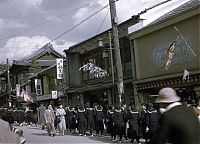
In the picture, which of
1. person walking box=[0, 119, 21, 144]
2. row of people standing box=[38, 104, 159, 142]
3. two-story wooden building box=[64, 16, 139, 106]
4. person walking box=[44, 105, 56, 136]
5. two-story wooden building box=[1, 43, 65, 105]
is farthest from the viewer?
two-story wooden building box=[1, 43, 65, 105]

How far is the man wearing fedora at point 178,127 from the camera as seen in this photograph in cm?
482

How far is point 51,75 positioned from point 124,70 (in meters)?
18.9

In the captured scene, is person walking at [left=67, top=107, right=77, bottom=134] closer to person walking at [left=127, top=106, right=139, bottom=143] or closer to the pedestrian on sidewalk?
the pedestrian on sidewalk

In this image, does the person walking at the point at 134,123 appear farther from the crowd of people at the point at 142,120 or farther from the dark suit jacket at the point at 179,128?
the dark suit jacket at the point at 179,128

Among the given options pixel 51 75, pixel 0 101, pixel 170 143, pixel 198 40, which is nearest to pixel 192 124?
pixel 170 143

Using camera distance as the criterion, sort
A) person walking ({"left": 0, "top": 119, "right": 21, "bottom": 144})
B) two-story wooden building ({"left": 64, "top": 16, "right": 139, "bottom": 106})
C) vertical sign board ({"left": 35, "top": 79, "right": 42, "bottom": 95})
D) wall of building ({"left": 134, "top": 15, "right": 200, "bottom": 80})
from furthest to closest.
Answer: vertical sign board ({"left": 35, "top": 79, "right": 42, "bottom": 95})
two-story wooden building ({"left": 64, "top": 16, "right": 139, "bottom": 106})
wall of building ({"left": 134, "top": 15, "right": 200, "bottom": 80})
person walking ({"left": 0, "top": 119, "right": 21, "bottom": 144})

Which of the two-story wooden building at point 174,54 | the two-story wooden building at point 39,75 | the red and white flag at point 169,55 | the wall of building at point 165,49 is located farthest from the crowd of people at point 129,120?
the two-story wooden building at point 39,75

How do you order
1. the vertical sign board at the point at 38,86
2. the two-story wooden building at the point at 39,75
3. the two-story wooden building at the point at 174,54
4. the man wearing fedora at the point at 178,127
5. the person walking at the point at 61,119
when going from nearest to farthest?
the man wearing fedora at the point at 178,127 → the two-story wooden building at the point at 174,54 → the person walking at the point at 61,119 → the two-story wooden building at the point at 39,75 → the vertical sign board at the point at 38,86

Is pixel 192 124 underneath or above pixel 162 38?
underneath

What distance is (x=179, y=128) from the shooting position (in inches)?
190

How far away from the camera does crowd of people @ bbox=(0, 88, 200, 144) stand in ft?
15.9

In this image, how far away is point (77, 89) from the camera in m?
33.0

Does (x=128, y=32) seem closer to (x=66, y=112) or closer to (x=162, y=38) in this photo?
(x=162, y=38)

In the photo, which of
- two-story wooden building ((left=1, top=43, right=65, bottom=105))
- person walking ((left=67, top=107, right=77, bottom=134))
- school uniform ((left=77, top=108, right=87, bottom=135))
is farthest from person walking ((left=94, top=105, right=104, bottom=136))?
two-story wooden building ((left=1, top=43, right=65, bottom=105))
